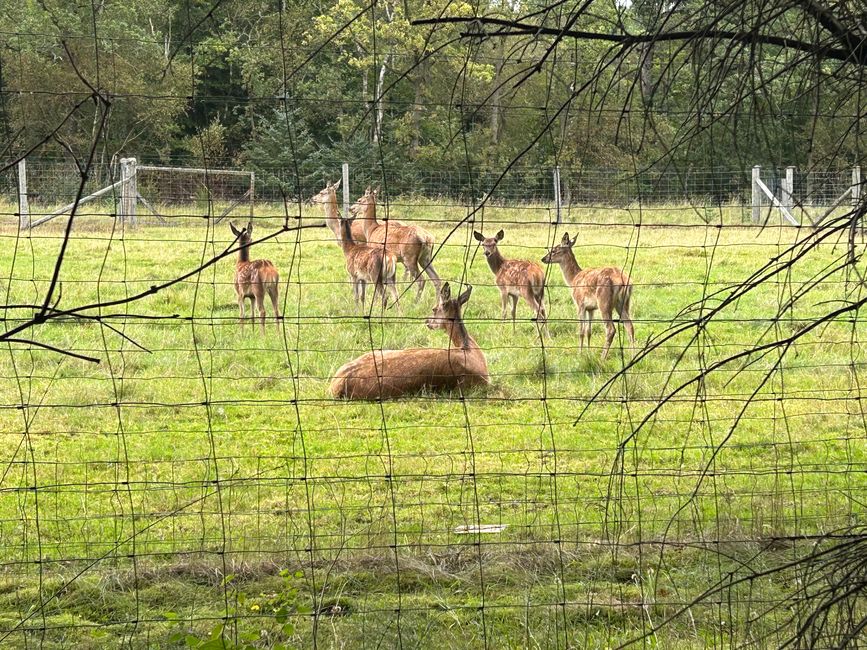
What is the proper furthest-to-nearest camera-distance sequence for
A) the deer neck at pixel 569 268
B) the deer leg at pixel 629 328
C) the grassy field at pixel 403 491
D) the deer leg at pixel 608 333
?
the deer neck at pixel 569 268 < the deer leg at pixel 629 328 < the deer leg at pixel 608 333 < the grassy field at pixel 403 491

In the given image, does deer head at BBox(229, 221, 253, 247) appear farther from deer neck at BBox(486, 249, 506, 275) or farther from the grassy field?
deer neck at BBox(486, 249, 506, 275)

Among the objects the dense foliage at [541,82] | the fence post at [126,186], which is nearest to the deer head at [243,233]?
the dense foliage at [541,82]

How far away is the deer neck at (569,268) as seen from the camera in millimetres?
12906

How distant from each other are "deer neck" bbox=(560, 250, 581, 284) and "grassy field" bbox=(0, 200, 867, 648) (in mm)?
987

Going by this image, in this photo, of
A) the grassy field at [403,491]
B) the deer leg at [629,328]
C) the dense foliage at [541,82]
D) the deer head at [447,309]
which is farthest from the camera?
the deer leg at [629,328]

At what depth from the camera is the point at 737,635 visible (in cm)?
386

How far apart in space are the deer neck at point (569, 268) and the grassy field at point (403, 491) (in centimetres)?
99

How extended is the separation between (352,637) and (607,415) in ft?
16.1

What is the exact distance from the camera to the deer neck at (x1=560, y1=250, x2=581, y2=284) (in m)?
12.9

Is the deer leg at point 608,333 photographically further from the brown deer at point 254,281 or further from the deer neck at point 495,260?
the brown deer at point 254,281

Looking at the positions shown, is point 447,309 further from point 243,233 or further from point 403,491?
point 243,233

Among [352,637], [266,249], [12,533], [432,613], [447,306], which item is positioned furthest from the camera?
[266,249]

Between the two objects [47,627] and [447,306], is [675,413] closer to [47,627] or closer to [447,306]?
[447,306]

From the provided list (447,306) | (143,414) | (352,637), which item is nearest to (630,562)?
(352,637)
